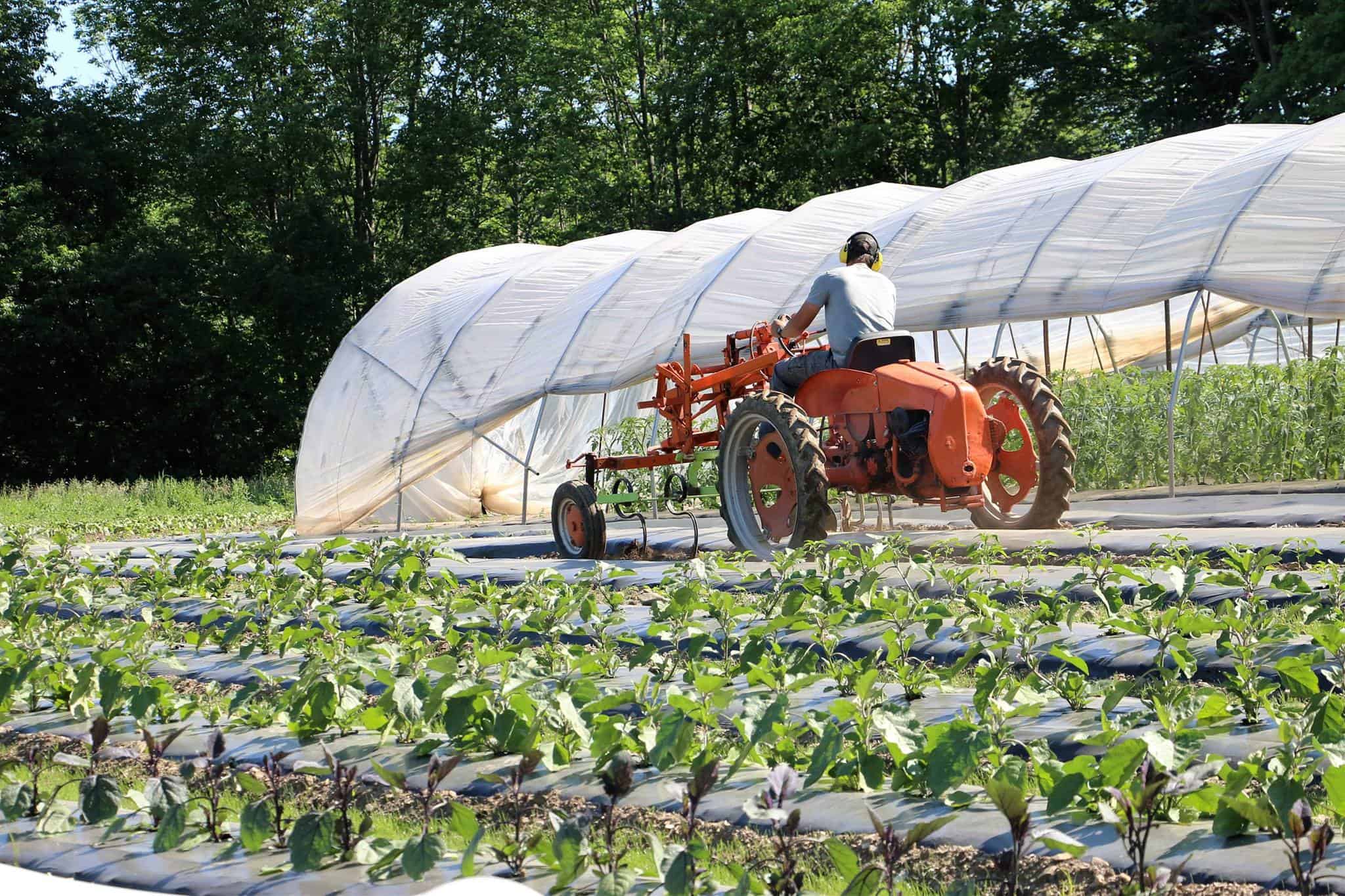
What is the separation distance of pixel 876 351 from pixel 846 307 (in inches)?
12.1

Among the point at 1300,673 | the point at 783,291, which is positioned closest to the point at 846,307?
the point at 1300,673

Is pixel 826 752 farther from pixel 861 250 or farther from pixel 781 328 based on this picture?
pixel 861 250

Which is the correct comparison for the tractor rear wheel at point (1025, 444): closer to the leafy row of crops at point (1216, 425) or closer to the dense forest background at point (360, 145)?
the leafy row of crops at point (1216, 425)

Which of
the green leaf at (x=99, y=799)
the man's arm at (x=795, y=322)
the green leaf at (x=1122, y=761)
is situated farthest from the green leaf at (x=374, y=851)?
the man's arm at (x=795, y=322)

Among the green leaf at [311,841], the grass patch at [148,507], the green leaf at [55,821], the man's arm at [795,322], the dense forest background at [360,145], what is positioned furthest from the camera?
the dense forest background at [360,145]

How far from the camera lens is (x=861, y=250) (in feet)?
27.1

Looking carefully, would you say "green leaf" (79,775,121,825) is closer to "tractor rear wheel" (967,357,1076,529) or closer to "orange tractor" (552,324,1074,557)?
"orange tractor" (552,324,1074,557)

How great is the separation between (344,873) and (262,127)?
2799 cm

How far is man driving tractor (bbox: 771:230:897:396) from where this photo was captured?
7.98 meters

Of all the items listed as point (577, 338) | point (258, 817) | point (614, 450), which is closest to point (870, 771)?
point (258, 817)

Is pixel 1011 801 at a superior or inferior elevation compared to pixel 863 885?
superior

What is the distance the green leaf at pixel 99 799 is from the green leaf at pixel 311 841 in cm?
56

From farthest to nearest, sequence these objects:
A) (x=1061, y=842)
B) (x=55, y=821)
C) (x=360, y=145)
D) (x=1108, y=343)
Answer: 1. (x=360, y=145)
2. (x=1108, y=343)
3. (x=55, y=821)
4. (x=1061, y=842)

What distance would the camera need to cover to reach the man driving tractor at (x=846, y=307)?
798 centimetres
